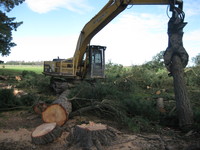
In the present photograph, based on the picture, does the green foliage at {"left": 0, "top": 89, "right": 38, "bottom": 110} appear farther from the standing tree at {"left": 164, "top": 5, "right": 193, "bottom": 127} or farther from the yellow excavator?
the standing tree at {"left": 164, "top": 5, "right": 193, "bottom": 127}

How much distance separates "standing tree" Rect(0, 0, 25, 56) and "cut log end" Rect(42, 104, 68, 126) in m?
16.8

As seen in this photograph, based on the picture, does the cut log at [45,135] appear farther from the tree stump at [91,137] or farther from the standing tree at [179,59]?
the standing tree at [179,59]

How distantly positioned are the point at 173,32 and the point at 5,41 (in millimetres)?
19914

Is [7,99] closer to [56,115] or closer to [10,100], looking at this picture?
[10,100]

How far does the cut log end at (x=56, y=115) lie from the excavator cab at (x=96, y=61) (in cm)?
488

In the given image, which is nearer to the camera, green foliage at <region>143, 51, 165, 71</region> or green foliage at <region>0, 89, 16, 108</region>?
green foliage at <region>0, 89, 16, 108</region>

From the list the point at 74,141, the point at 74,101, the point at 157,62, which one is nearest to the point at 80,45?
the point at 74,101

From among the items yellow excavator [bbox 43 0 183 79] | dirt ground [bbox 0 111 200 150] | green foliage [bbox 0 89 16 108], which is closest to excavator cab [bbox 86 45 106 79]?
yellow excavator [bbox 43 0 183 79]

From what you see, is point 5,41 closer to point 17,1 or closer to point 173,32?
point 17,1

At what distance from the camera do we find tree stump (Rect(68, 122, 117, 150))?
13.9ft

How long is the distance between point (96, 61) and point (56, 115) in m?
5.25

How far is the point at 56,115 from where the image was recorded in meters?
5.52

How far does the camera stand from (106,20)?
9258 mm

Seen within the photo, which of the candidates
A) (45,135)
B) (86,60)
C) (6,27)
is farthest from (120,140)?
(6,27)
